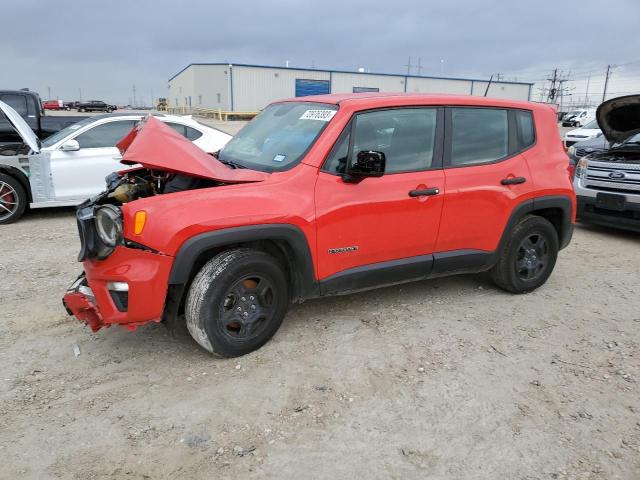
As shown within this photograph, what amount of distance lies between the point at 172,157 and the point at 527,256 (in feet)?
10.7

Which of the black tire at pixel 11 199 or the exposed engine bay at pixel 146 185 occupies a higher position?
the exposed engine bay at pixel 146 185

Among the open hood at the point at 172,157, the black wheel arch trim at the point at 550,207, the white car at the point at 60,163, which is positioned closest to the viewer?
the open hood at the point at 172,157

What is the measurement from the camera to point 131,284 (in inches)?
118

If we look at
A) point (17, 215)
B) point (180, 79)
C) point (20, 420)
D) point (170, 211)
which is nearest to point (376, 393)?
point (170, 211)

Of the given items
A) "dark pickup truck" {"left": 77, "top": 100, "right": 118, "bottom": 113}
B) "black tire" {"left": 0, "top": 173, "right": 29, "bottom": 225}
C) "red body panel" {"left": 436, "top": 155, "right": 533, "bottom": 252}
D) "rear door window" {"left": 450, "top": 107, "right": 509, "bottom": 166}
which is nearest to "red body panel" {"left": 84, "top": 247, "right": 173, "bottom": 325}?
"red body panel" {"left": 436, "top": 155, "right": 533, "bottom": 252}

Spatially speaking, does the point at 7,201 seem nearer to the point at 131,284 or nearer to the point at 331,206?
the point at 131,284

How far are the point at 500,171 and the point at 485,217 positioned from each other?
41 centimetres

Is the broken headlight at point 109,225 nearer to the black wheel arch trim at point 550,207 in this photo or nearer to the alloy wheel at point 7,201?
the black wheel arch trim at point 550,207

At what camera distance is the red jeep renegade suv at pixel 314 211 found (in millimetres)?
3059

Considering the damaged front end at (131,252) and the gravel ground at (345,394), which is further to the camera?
the damaged front end at (131,252)

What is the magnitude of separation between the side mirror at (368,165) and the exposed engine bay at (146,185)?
3.01 ft

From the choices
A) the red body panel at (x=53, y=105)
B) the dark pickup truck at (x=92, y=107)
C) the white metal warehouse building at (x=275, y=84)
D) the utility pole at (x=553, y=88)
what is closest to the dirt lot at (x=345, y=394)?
the white metal warehouse building at (x=275, y=84)

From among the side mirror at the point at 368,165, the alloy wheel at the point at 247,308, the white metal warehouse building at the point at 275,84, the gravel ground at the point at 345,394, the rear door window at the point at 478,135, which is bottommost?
the gravel ground at the point at 345,394

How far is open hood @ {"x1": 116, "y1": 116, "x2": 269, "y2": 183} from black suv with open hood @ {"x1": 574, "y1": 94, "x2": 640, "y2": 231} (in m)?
5.47
